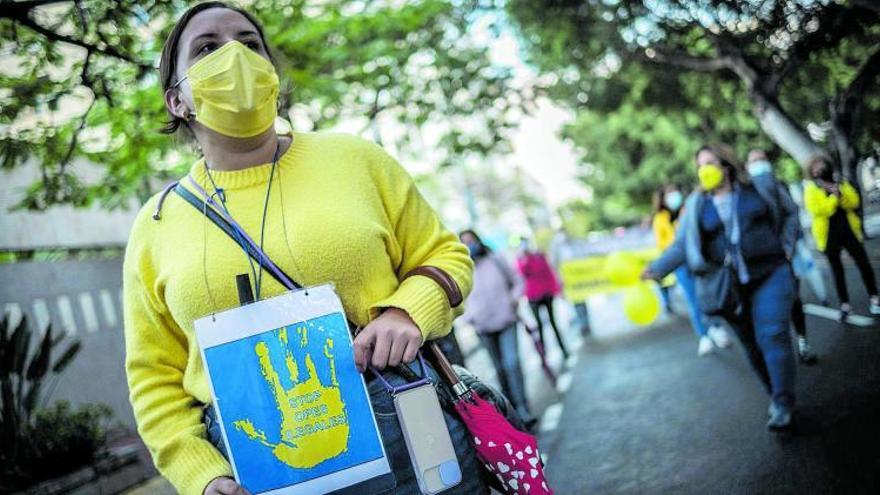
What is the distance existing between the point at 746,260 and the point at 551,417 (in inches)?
119

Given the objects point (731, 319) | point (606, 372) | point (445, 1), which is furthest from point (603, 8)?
point (731, 319)

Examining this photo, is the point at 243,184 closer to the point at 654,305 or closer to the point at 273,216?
the point at 273,216

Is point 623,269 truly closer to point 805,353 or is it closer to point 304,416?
point 805,353

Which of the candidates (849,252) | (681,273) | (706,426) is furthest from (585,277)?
(706,426)

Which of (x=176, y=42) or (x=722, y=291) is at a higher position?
(x=176, y=42)

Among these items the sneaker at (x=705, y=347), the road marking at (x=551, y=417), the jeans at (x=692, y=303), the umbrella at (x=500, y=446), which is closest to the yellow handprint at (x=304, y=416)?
the umbrella at (x=500, y=446)

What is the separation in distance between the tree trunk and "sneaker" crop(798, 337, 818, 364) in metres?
7.58

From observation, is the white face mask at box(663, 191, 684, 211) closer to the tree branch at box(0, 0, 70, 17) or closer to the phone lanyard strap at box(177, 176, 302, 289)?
the tree branch at box(0, 0, 70, 17)

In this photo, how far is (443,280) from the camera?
73.8 inches

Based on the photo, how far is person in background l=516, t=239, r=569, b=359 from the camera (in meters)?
11.9

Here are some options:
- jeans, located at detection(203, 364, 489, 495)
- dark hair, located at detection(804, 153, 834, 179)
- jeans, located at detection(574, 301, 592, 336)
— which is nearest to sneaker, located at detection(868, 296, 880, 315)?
dark hair, located at detection(804, 153, 834, 179)

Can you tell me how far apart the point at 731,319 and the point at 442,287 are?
455cm

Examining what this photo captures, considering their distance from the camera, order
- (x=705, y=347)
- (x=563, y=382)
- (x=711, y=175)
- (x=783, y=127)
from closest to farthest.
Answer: (x=711, y=175) → (x=705, y=347) → (x=563, y=382) → (x=783, y=127)

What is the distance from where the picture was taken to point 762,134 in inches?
1146
